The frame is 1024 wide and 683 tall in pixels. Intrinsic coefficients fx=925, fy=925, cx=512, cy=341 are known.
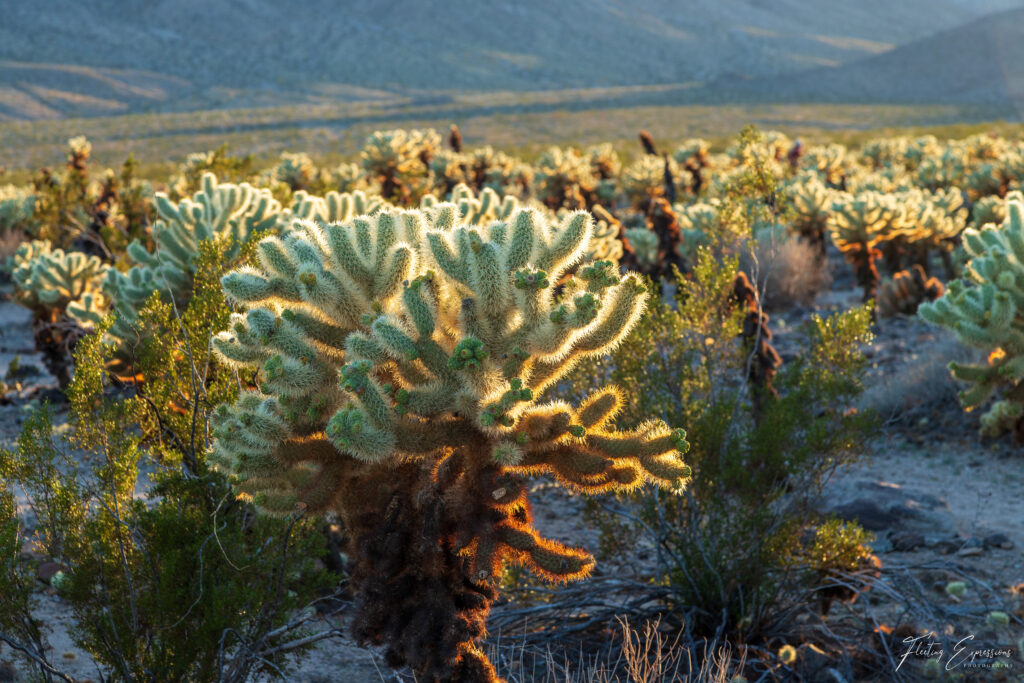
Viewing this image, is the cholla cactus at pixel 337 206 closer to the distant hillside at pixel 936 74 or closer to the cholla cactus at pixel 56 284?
the cholla cactus at pixel 56 284

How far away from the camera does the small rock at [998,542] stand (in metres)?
6.46

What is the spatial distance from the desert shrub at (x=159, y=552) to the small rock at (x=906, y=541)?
419 centimetres

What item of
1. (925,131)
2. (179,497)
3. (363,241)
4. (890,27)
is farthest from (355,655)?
(890,27)

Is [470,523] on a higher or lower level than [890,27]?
lower

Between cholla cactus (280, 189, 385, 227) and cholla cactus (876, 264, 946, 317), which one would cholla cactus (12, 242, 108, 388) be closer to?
cholla cactus (280, 189, 385, 227)

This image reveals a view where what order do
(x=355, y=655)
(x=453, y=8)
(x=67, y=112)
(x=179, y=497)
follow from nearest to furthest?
(x=179, y=497)
(x=355, y=655)
(x=67, y=112)
(x=453, y=8)

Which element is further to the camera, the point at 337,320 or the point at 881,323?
the point at 881,323

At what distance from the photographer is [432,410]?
136 inches

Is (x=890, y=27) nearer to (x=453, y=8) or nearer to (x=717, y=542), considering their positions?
(x=453, y=8)

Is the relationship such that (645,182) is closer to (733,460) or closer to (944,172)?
(944,172)

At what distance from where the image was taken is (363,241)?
3.72 metres

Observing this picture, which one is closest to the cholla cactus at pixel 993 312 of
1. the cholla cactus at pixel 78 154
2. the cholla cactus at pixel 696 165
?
the cholla cactus at pixel 78 154

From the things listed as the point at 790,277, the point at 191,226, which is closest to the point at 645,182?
the point at 790,277

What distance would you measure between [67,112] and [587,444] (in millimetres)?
83021
